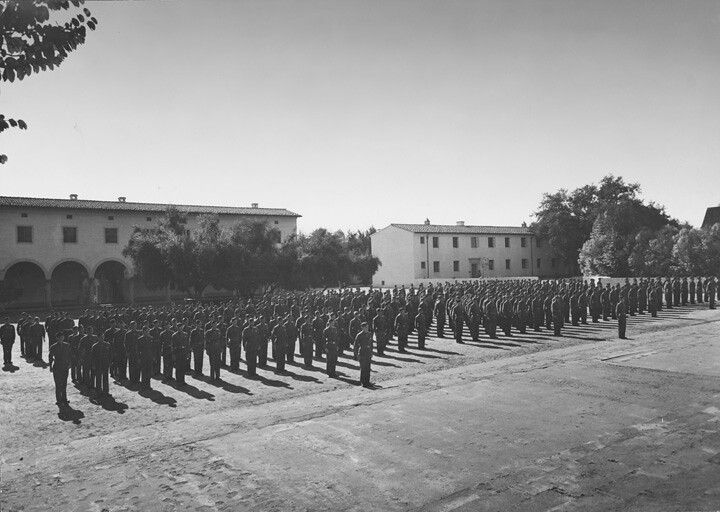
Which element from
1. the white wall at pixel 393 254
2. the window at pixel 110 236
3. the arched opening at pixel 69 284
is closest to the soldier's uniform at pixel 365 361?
the window at pixel 110 236

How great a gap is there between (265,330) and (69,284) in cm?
2830

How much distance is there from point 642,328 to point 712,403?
34.9ft

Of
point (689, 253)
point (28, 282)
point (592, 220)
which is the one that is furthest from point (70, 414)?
point (592, 220)

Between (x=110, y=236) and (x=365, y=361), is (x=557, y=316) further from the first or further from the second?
(x=110, y=236)

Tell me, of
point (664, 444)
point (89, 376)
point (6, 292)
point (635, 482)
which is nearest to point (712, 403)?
point (664, 444)

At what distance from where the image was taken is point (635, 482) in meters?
5.88

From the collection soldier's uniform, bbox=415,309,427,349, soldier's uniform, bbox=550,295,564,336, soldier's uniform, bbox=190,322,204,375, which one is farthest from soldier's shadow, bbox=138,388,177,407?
soldier's uniform, bbox=550,295,564,336

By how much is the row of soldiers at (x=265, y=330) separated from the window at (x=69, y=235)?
1886 centimetres

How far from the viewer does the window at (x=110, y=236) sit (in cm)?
3534

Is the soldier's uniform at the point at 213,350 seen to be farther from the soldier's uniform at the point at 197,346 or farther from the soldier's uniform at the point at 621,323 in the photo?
the soldier's uniform at the point at 621,323

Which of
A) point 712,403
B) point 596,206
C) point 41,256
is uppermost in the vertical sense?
point 596,206

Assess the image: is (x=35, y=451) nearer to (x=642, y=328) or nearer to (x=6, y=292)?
(x=642, y=328)

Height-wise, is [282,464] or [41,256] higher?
[41,256]

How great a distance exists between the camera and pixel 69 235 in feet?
112
